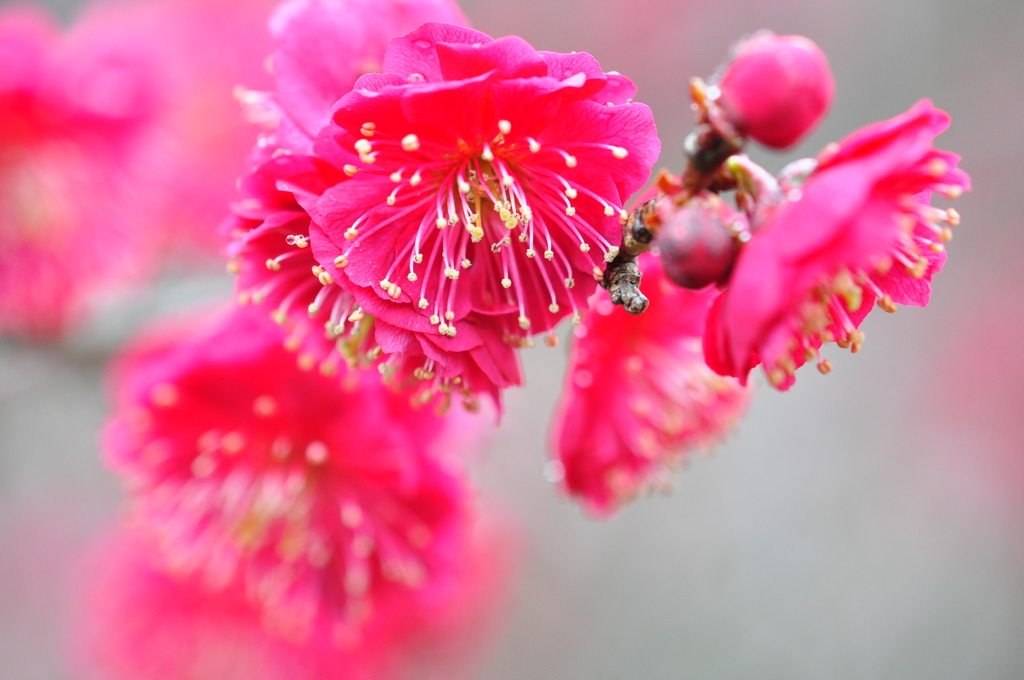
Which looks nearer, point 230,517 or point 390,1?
point 390,1

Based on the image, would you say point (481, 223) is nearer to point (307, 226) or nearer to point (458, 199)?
point (458, 199)

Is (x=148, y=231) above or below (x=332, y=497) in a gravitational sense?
above

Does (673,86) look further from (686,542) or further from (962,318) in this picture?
(686,542)

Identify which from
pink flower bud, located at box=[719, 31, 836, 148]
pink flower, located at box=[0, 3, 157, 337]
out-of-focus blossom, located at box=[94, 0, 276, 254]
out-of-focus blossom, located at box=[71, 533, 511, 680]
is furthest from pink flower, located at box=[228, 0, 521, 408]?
out-of-focus blossom, located at box=[94, 0, 276, 254]

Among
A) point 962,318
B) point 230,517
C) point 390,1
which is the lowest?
point 962,318

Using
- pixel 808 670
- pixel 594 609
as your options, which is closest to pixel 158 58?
pixel 594 609

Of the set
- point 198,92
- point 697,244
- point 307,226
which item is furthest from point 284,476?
point 198,92

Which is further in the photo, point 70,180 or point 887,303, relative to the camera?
point 70,180

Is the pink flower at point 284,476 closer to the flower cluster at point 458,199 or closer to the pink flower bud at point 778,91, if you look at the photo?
the flower cluster at point 458,199
